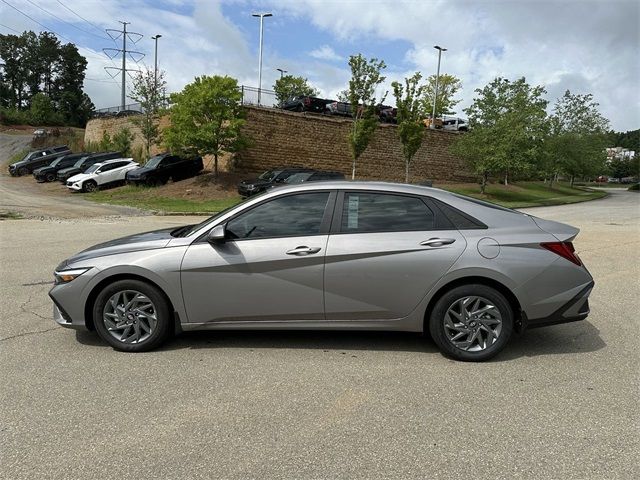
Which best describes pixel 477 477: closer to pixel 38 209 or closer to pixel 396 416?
pixel 396 416

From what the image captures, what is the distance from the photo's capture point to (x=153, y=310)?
4270 millimetres

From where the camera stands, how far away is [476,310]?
412 cm

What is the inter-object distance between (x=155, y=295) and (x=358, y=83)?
26.4 metres

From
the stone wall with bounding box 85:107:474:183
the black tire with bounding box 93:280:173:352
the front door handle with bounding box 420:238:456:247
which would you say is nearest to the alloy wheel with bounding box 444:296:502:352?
the front door handle with bounding box 420:238:456:247

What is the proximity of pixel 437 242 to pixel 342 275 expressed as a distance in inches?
34.2

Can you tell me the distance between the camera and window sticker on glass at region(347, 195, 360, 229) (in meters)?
4.24

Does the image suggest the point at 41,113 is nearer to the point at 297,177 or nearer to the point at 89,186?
the point at 89,186

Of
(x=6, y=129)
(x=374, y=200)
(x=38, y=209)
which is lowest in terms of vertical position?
(x=38, y=209)

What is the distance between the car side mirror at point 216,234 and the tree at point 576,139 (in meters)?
43.4

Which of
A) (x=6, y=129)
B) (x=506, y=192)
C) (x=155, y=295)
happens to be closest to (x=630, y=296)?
(x=155, y=295)

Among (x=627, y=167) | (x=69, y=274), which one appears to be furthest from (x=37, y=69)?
(x=627, y=167)

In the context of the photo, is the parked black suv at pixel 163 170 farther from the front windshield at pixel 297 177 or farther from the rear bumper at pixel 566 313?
the rear bumper at pixel 566 313

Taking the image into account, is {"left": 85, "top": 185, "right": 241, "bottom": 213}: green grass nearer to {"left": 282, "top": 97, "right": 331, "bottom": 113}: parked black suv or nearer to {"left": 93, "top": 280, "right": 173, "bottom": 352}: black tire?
{"left": 282, "top": 97, "right": 331, "bottom": 113}: parked black suv

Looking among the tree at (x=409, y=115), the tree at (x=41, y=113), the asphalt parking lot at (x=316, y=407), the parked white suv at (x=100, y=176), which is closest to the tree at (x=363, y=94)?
the tree at (x=409, y=115)
